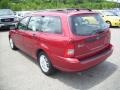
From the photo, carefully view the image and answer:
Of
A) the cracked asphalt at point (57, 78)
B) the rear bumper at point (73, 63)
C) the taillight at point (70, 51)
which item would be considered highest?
the taillight at point (70, 51)

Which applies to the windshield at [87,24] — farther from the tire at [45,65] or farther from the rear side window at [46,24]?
the tire at [45,65]

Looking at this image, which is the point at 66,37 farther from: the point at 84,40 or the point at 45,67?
the point at 45,67

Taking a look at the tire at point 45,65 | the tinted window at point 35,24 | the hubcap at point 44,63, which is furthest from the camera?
the tinted window at point 35,24

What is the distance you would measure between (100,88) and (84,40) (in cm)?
119

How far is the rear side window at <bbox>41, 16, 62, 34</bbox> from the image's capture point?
17.4 ft

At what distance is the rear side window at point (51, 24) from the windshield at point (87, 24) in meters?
0.41

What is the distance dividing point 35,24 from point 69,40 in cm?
182

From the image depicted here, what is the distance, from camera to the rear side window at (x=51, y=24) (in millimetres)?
5309

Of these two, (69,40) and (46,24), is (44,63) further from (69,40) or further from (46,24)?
(69,40)

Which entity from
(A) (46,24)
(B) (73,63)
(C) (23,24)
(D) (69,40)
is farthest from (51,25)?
(C) (23,24)

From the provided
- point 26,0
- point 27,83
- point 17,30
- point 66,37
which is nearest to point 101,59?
point 66,37

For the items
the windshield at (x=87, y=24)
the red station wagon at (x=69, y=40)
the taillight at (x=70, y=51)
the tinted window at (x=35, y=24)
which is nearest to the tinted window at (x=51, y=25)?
the red station wagon at (x=69, y=40)

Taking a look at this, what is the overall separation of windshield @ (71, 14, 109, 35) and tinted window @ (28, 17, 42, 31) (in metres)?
1.31

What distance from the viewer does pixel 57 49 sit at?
5.16m
